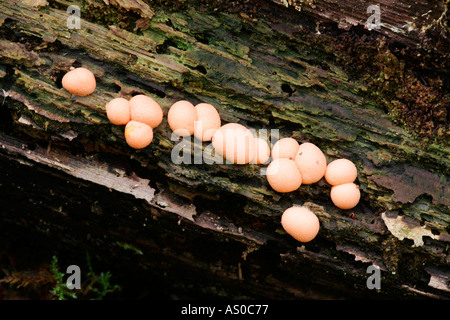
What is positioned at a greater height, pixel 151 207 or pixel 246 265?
pixel 151 207

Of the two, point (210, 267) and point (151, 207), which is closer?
point (151, 207)

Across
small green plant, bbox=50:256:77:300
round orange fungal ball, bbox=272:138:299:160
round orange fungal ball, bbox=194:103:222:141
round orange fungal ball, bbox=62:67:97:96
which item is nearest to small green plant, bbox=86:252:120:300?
small green plant, bbox=50:256:77:300

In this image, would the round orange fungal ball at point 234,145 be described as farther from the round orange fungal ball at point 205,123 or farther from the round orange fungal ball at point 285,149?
the round orange fungal ball at point 285,149

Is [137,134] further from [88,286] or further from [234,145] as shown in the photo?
[88,286]

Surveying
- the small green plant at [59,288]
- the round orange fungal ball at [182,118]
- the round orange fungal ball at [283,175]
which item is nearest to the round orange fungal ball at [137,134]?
the round orange fungal ball at [182,118]

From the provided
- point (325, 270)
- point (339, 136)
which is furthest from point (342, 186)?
point (325, 270)
